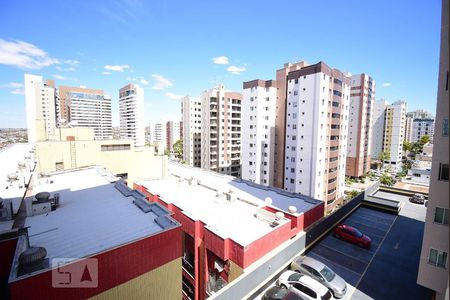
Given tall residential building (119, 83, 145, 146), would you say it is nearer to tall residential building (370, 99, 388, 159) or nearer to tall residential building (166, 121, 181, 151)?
tall residential building (166, 121, 181, 151)

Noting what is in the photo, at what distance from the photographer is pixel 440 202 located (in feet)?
33.6

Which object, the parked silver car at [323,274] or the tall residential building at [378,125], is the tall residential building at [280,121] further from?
the tall residential building at [378,125]

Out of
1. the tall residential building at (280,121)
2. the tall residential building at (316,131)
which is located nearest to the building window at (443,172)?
the tall residential building at (316,131)

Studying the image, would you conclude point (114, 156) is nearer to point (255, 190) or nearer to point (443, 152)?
point (255, 190)

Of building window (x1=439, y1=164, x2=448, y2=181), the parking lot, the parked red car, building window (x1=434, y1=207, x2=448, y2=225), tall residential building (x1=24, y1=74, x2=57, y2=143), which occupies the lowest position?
the parking lot

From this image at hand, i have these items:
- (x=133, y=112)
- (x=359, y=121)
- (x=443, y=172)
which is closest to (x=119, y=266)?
(x=443, y=172)

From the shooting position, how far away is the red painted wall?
7.12 meters

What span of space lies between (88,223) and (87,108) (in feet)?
409

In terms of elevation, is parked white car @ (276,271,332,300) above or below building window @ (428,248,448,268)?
below

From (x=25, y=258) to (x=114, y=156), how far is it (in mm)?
23796

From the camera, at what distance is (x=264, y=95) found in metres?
50.1

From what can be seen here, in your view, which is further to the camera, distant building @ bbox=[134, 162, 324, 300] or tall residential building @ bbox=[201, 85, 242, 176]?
tall residential building @ bbox=[201, 85, 242, 176]

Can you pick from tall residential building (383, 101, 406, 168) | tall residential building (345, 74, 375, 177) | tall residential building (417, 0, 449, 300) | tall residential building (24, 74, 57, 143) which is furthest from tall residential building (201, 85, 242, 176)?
tall residential building (24, 74, 57, 143)

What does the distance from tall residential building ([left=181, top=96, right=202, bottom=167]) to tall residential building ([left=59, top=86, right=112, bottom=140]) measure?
54.4 m
